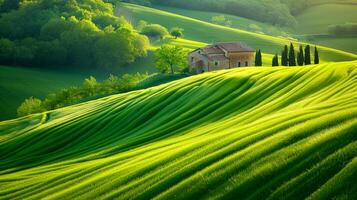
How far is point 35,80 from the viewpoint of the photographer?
428 feet

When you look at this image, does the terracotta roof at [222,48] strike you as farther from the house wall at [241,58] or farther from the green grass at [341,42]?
the green grass at [341,42]

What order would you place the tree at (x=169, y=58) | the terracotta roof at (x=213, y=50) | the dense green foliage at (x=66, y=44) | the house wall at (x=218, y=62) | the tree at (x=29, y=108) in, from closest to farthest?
the tree at (x=29, y=108) → the house wall at (x=218, y=62) → the terracotta roof at (x=213, y=50) → the tree at (x=169, y=58) → the dense green foliage at (x=66, y=44)

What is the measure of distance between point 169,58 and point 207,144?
88.8 m

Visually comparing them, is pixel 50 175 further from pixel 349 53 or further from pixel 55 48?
pixel 349 53

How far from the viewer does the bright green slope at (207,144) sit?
18.9 m

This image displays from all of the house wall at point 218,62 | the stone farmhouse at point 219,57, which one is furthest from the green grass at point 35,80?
the stone farmhouse at point 219,57

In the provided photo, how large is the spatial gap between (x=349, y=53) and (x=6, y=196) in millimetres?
155684

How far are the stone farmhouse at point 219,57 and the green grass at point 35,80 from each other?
109 ft

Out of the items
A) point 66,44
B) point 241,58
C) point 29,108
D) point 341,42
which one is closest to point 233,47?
point 241,58

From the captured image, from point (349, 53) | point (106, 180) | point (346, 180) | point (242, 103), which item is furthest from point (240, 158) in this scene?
point (349, 53)

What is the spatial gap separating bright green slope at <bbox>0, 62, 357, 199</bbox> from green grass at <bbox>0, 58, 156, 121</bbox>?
51854mm

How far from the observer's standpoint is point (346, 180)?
54.3 feet

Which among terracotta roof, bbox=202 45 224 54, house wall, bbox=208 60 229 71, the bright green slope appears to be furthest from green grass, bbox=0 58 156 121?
the bright green slope

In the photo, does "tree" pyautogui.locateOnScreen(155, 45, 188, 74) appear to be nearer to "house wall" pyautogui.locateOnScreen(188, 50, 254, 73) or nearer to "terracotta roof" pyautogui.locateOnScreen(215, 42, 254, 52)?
"house wall" pyautogui.locateOnScreen(188, 50, 254, 73)
